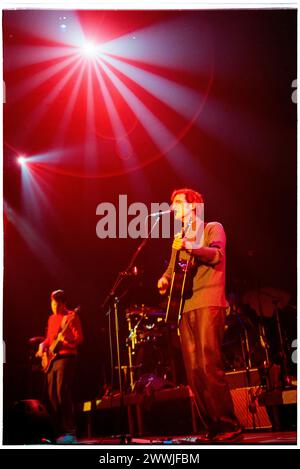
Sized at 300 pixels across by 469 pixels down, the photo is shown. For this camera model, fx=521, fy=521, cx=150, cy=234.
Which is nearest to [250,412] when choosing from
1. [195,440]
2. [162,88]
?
[195,440]

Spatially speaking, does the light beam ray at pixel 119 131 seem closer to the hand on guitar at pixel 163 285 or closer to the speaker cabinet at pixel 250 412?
the hand on guitar at pixel 163 285

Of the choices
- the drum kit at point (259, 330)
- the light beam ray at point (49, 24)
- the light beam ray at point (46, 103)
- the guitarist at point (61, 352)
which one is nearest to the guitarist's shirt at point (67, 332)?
the guitarist at point (61, 352)

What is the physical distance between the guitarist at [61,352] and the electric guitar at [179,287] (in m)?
0.58

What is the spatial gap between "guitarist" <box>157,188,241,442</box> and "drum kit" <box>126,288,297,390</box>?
0.42 ft

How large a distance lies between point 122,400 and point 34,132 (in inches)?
67.6

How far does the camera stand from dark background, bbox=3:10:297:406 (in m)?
3.16

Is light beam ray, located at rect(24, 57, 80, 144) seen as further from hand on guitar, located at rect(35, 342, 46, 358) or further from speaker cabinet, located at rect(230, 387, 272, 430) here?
speaker cabinet, located at rect(230, 387, 272, 430)

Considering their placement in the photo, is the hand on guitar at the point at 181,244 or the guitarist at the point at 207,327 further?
the hand on guitar at the point at 181,244

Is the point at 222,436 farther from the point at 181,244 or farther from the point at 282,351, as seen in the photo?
the point at 181,244

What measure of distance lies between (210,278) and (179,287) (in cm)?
19

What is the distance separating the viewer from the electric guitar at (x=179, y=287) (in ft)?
10.1

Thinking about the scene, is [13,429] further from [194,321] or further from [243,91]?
A: [243,91]

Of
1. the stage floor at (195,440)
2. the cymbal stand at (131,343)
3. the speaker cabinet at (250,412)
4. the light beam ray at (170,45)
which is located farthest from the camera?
the light beam ray at (170,45)
